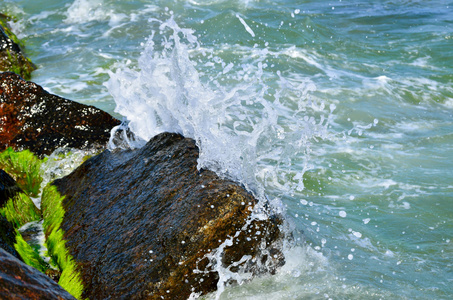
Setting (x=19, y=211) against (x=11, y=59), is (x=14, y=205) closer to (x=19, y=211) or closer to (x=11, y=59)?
(x=19, y=211)

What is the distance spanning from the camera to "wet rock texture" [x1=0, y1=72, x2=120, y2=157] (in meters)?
5.56

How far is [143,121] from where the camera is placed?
4.95m

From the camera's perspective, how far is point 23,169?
524cm

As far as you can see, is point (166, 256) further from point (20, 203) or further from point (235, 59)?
point (235, 59)

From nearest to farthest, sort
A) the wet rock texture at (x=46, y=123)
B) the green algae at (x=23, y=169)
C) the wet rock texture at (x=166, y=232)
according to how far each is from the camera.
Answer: the wet rock texture at (x=166, y=232), the green algae at (x=23, y=169), the wet rock texture at (x=46, y=123)

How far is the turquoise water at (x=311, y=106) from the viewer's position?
13.0 ft

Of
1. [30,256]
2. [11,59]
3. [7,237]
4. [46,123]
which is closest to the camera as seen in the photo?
[7,237]

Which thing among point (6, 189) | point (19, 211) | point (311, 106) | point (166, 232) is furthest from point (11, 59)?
point (166, 232)

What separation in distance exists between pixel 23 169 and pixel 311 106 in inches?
168

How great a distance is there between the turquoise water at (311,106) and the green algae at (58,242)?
959 millimetres

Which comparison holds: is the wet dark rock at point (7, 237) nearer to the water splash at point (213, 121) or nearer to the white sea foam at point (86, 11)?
the water splash at point (213, 121)

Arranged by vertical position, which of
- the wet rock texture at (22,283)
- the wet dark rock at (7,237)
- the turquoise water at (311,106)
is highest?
the wet rock texture at (22,283)

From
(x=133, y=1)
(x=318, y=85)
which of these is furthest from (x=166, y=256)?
(x=133, y=1)

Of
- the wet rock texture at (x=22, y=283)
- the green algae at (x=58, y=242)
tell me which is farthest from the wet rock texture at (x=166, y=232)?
the wet rock texture at (x=22, y=283)
